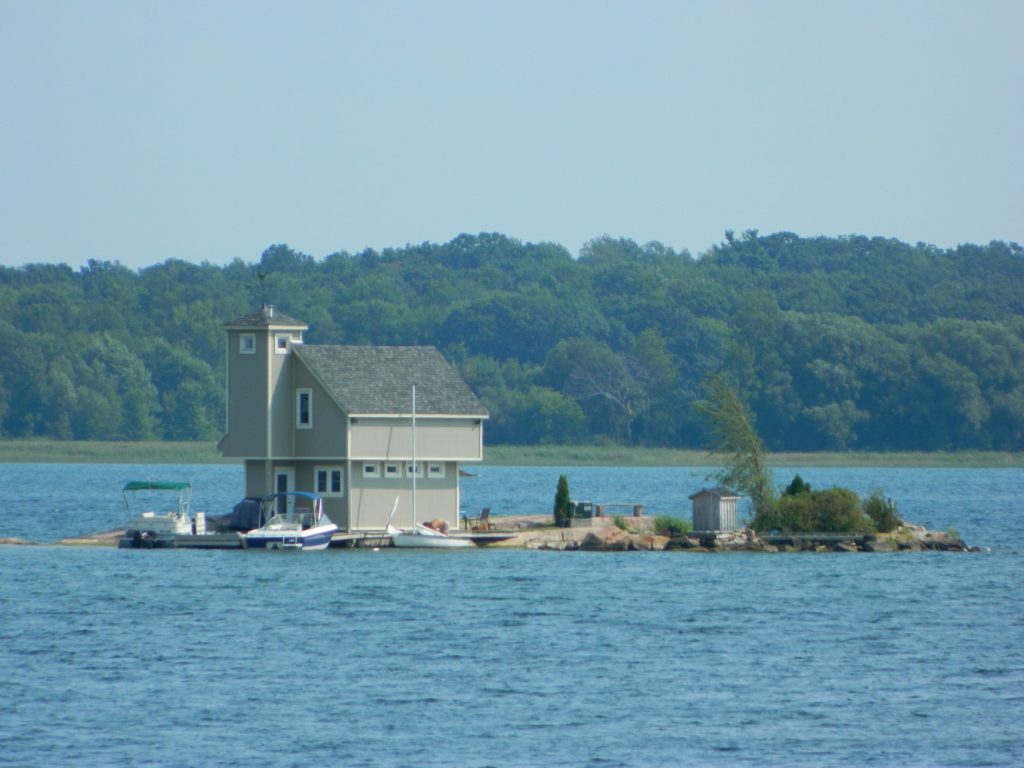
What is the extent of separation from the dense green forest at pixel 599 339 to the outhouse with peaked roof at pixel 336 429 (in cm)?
7129

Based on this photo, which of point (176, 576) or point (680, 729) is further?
point (176, 576)

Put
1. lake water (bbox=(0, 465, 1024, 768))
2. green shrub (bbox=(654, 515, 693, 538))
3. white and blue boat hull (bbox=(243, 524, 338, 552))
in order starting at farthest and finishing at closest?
1. green shrub (bbox=(654, 515, 693, 538))
2. white and blue boat hull (bbox=(243, 524, 338, 552))
3. lake water (bbox=(0, 465, 1024, 768))

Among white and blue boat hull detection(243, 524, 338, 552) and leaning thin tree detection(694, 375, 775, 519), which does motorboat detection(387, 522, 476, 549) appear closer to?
white and blue boat hull detection(243, 524, 338, 552)

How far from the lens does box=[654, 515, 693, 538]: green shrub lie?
56.9 meters

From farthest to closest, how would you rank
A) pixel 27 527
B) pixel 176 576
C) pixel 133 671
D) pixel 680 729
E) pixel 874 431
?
pixel 874 431, pixel 27 527, pixel 176 576, pixel 133 671, pixel 680 729

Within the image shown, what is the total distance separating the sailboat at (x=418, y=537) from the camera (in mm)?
53562

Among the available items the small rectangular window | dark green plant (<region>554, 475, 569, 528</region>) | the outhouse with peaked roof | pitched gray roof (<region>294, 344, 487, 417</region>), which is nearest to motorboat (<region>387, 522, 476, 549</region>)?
the outhouse with peaked roof

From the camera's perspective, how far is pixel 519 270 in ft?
610

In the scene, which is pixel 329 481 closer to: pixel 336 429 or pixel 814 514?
pixel 336 429

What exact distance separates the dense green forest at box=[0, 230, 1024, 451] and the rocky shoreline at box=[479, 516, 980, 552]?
67256mm

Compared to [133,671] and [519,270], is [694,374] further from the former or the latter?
[133,671]

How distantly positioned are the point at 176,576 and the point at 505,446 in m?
87.5

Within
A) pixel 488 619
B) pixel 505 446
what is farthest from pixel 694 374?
pixel 488 619

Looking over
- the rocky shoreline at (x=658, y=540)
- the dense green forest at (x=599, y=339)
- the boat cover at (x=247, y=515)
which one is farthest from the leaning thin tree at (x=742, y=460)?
the dense green forest at (x=599, y=339)
